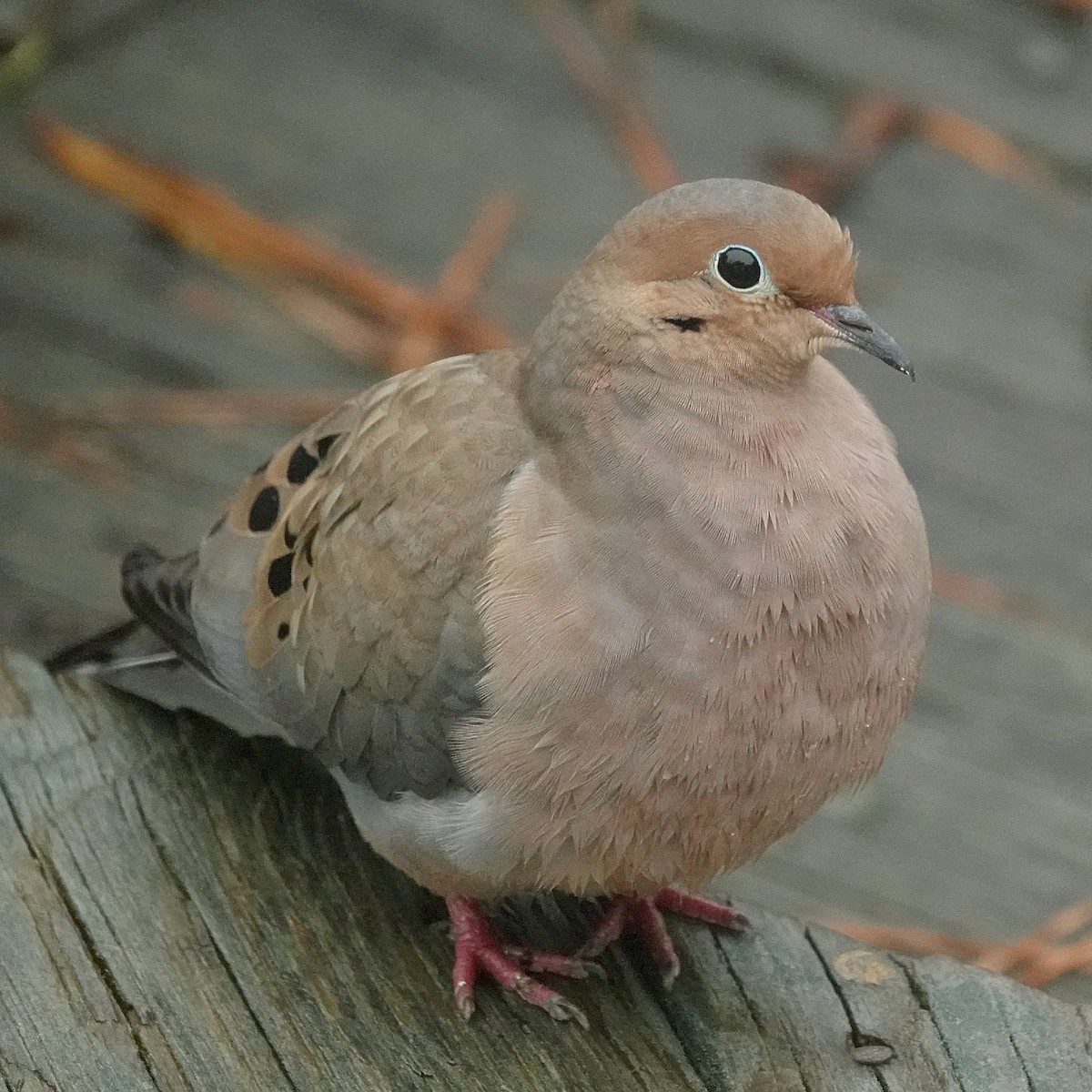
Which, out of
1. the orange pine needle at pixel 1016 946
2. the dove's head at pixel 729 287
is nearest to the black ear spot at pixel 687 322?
the dove's head at pixel 729 287

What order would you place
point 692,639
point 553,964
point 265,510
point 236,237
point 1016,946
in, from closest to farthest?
1. point 692,639
2. point 553,964
3. point 265,510
4. point 1016,946
5. point 236,237

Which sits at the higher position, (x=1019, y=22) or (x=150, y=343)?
(x=1019, y=22)

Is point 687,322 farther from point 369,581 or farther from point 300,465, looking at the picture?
point 300,465

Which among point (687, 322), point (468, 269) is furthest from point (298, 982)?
point (468, 269)

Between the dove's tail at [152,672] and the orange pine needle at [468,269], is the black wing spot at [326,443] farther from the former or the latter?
the orange pine needle at [468,269]

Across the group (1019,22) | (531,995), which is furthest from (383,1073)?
(1019,22)

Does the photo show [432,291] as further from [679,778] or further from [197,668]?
[679,778]
